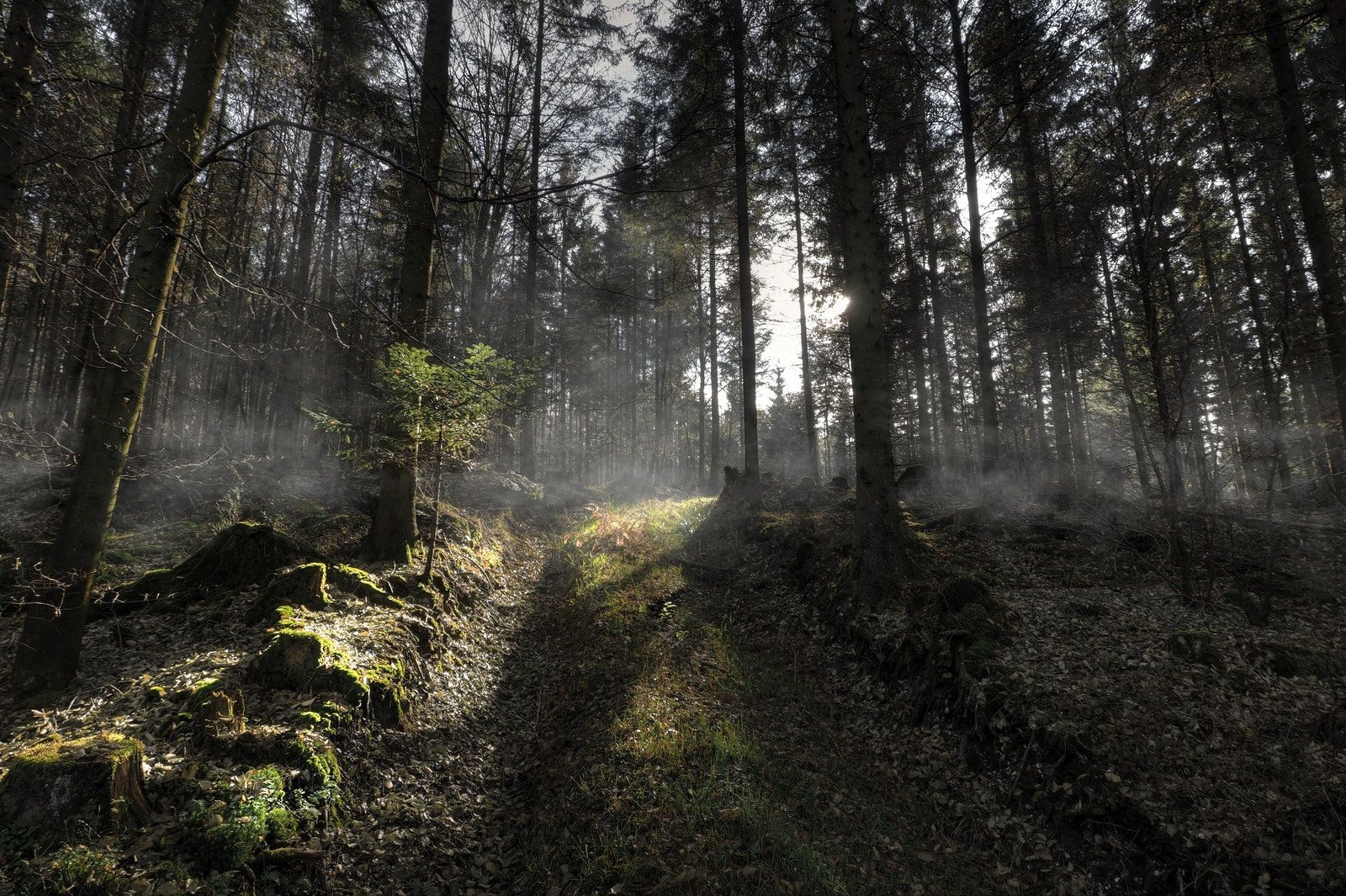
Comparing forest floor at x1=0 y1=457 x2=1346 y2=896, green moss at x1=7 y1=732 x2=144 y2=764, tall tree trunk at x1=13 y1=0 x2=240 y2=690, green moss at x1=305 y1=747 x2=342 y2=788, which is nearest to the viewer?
green moss at x1=7 y1=732 x2=144 y2=764

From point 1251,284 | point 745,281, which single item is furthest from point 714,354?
point 1251,284

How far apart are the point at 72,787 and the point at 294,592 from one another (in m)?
3.15

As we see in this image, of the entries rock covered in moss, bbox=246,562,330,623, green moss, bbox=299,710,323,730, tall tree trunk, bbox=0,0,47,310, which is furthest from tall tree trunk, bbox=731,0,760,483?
tall tree trunk, bbox=0,0,47,310

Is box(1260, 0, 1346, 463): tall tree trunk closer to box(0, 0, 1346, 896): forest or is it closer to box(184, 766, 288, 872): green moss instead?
box(0, 0, 1346, 896): forest

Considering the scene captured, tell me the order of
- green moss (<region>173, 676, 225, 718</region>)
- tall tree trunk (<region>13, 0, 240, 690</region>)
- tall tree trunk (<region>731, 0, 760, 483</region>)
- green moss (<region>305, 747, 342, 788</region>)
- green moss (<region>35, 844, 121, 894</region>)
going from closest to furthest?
green moss (<region>35, 844, 121, 894</region>)
green moss (<region>305, 747, 342, 788</region>)
green moss (<region>173, 676, 225, 718</region>)
tall tree trunk (<region>13, 0, 240, 690</region>)
tall tree trunk (<region>731, 0, 760, 483</region>)

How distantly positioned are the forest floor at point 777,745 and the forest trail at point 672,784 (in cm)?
3

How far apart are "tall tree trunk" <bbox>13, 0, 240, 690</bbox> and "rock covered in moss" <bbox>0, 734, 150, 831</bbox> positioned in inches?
57.9

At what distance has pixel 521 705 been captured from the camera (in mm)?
6559

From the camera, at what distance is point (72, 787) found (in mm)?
3215

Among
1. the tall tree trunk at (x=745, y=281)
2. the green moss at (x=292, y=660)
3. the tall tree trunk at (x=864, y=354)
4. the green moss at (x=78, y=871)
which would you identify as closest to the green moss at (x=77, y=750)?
the green moss at (x=78, y=871)

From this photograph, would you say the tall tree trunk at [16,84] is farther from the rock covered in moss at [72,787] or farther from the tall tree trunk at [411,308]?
the rock covered in moss at [72,787]

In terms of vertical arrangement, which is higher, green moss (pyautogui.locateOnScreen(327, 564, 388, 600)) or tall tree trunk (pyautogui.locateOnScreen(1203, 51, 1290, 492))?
tall tree trunk (pyautogui.locateOnScreen(1203, 51, 1290, 492))

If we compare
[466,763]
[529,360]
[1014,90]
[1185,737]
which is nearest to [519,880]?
[466,763]

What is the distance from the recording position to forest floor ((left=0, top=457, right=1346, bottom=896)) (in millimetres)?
3514
